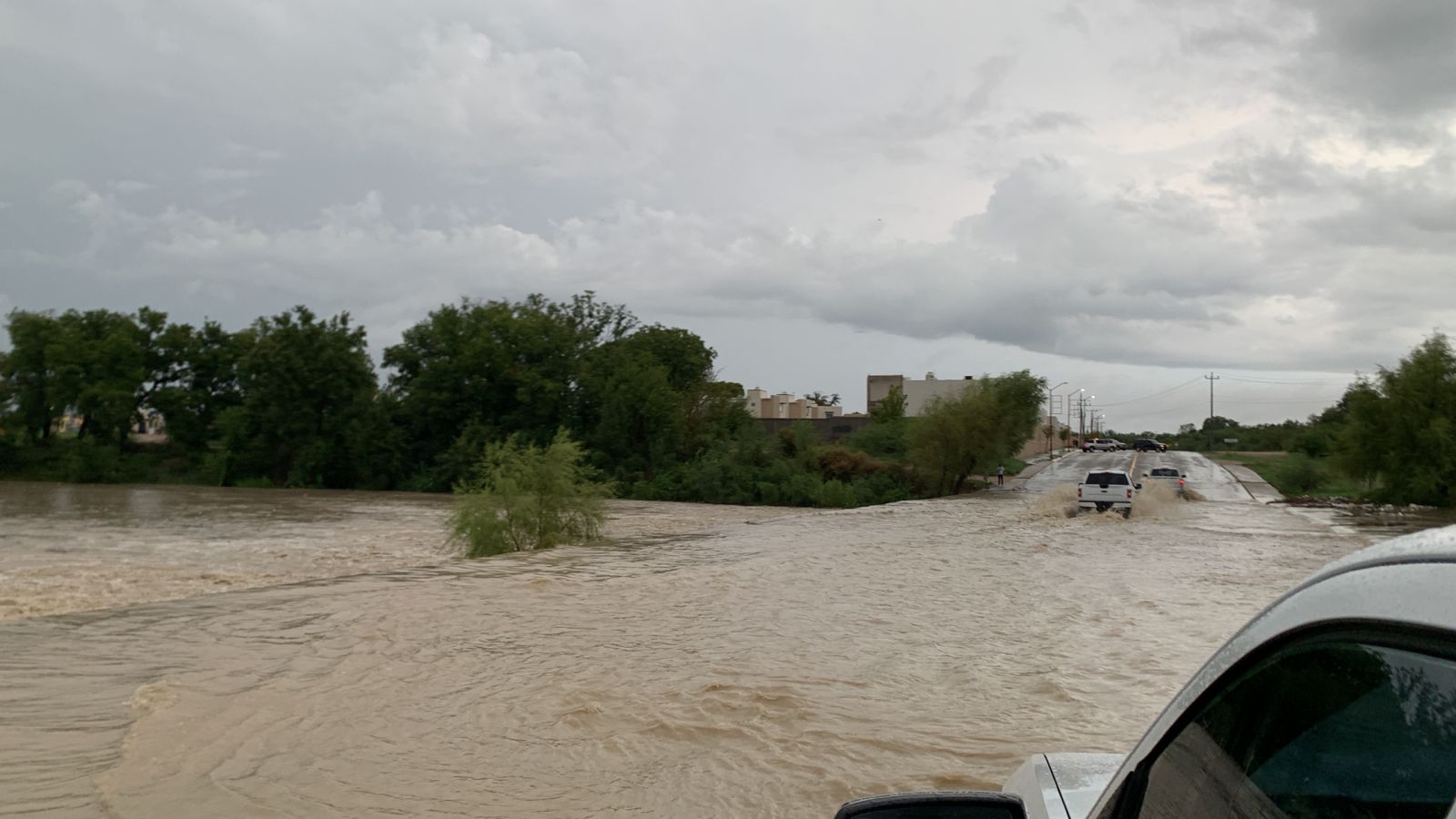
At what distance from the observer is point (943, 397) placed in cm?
6731

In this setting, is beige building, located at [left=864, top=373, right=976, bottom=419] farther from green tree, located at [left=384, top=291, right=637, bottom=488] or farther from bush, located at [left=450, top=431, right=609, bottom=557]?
bush, located at [left=450, top=431, right=609, bottom=557]

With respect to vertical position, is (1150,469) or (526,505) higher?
(1150,469)

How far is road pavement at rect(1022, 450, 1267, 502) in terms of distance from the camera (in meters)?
61.8

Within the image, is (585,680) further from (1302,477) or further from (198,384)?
(198,384)

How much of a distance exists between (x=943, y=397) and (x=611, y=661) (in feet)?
184

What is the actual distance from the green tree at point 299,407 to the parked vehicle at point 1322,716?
68.2m

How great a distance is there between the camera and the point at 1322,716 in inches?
63.2

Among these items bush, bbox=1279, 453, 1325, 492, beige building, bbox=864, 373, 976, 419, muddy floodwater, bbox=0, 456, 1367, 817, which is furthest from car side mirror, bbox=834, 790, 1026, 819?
beige building, bbox=864, 373, 976, 419

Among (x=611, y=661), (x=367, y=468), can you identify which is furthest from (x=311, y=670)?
(x=367, y=468)

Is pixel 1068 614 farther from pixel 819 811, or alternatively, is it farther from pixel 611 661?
pixel 819 811

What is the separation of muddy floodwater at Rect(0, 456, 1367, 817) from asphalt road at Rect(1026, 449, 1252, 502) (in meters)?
37.0

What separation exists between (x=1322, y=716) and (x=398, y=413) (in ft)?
230

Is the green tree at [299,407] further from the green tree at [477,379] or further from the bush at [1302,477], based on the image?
the bush at [1302,477]

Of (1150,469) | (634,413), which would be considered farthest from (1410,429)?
(634,413)
